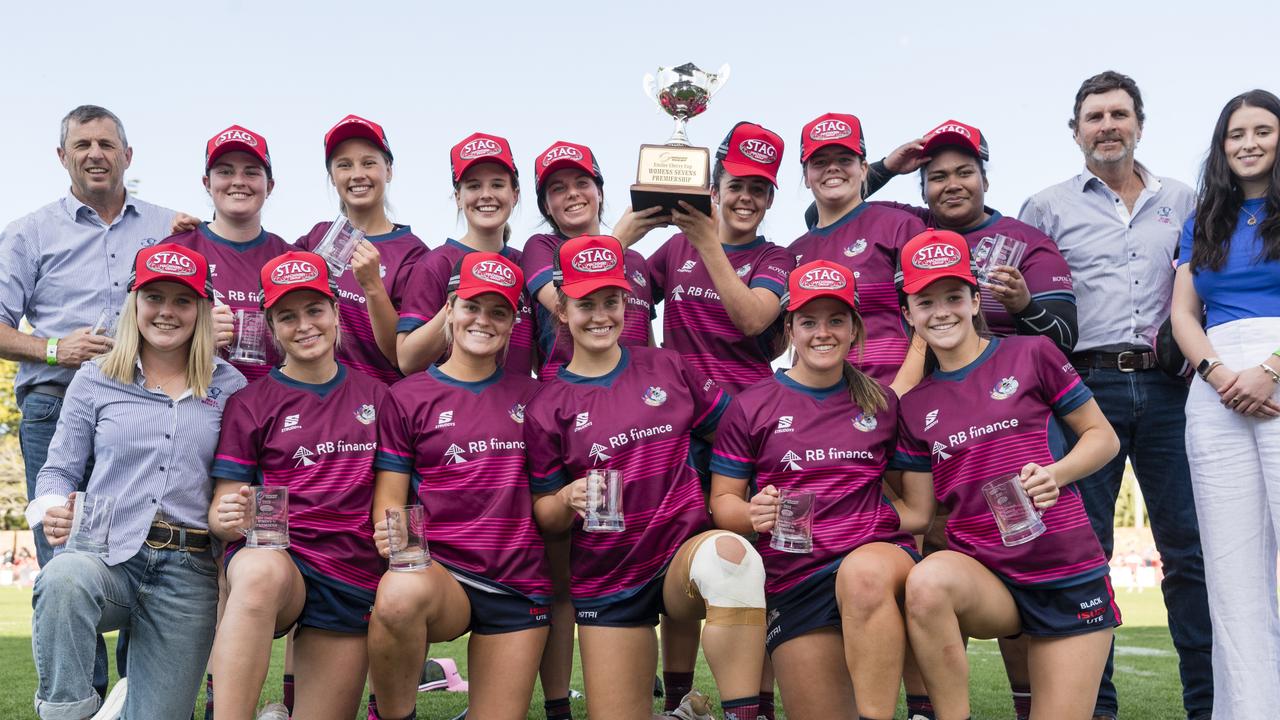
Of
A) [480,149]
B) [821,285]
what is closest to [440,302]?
[480,149]

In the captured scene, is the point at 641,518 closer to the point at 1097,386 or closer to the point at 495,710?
the point at 495,710

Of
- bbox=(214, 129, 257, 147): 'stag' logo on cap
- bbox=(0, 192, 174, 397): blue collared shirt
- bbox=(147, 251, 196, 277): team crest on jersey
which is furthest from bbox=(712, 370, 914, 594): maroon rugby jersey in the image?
bbox=(0, 192, 174, 397): blue collared shirt

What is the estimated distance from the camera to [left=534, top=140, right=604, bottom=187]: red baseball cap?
6.23m

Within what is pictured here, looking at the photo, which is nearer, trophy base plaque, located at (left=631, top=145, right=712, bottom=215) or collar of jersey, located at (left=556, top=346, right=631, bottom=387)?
collar of jersey, located at (left=556, top=346, right=631, bottom=387)

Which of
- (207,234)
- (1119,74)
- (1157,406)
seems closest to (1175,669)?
(1157,406)

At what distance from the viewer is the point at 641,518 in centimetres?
509

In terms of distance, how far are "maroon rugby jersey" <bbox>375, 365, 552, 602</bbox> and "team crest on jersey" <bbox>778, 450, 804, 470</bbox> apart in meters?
1.24

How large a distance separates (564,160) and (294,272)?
1.75m

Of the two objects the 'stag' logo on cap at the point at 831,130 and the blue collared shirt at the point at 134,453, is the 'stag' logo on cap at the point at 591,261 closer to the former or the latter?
the 'stag' logo on cap at the point at 831,130

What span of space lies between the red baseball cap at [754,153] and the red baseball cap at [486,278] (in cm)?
150

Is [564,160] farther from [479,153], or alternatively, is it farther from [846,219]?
[846,219]

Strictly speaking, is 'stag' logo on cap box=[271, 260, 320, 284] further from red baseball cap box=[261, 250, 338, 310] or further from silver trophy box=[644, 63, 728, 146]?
silver trophy box=[644, 63, 728, 146]

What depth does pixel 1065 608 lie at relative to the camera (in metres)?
4.80

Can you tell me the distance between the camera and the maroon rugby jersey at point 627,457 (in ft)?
16.7
